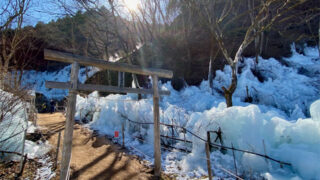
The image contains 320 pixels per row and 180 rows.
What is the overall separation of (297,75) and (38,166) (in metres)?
15.4

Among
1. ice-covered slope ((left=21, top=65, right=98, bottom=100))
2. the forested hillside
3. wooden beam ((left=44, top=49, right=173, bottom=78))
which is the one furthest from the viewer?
ice-covered slope ((left=21, top=65, right=98, bottom=100))

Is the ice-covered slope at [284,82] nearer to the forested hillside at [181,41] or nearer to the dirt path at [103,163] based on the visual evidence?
the forested hillside at [181,41]

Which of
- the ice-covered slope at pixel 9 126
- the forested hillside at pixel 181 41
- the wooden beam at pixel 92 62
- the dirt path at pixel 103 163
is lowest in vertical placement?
the dirt path at pixel 103 163

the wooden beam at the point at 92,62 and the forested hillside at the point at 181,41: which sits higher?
the forested hillside at the point at 181,41

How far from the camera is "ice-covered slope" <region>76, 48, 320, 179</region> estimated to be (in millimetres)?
3564

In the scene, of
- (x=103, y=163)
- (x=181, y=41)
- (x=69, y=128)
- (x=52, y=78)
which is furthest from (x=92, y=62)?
(x=52, y=78)

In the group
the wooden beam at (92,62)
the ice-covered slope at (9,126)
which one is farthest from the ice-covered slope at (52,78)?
the wooden beam at (92,62)

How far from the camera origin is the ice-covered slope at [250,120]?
3.56 metres

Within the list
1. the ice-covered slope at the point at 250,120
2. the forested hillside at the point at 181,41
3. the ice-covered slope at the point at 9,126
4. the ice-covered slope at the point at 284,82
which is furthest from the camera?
the forested hillside at the point at 181,41

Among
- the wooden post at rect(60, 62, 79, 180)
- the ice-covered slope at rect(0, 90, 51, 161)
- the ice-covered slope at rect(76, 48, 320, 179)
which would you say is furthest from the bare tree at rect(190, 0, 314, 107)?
the ice-covered slope at rect(0, 90, 51, 161)

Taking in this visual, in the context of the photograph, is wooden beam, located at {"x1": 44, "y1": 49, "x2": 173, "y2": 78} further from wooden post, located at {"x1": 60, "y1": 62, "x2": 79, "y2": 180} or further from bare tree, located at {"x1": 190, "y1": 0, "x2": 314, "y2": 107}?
bare tree, located at {"x1": 190, "y1": 0, "x2": 314, "y2": 107}

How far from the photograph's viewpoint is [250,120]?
4.24 metres

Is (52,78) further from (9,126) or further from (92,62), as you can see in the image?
(92,62)

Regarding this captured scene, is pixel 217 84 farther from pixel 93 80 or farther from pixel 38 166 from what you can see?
pixel 93 80
